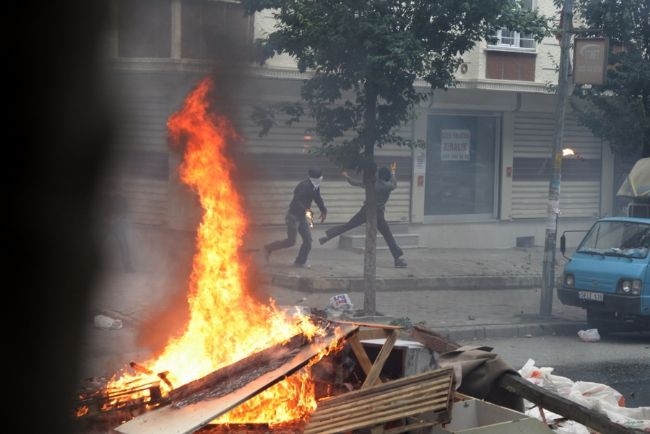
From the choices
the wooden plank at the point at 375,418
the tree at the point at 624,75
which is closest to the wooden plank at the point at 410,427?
the wooden plank at the point at 375,418

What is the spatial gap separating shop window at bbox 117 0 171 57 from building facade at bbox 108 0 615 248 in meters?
0.02

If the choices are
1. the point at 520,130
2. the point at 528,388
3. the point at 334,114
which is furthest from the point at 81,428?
the point at 520,130

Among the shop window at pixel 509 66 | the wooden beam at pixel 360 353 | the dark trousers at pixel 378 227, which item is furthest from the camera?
the shop window at pixel 509 66

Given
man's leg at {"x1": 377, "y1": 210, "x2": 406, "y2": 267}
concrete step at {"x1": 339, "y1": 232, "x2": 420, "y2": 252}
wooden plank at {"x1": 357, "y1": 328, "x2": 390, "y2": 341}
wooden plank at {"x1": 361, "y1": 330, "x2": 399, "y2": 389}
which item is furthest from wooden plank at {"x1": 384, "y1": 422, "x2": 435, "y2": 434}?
concrete step at {"x1": 339, "y1": 232, "x2": 420, "y2": 252}

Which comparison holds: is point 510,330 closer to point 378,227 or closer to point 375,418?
point 378,227

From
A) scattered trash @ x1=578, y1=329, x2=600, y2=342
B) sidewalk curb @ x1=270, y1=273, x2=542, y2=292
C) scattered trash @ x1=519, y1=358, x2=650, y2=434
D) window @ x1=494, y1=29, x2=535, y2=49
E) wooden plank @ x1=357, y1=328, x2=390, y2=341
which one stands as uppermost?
window @ x1=494, y1=29, x2=535, y2=49

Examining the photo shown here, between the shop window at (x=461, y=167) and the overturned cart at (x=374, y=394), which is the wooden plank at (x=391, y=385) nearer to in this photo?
the overturned cart at (x=374, y=394)

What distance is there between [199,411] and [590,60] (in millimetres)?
10134

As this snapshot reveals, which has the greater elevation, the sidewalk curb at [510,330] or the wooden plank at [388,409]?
the wooden plank at [388,409]

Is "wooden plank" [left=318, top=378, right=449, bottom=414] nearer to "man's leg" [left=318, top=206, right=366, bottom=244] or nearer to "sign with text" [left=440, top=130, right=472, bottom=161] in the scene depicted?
"man's leg" [left=318, top=206, right=366, bottom=244]

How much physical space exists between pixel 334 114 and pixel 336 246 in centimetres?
561

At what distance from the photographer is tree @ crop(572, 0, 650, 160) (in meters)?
15.5

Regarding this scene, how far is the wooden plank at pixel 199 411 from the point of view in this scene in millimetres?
5039

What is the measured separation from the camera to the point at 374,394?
5.46 m
